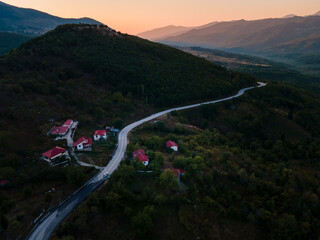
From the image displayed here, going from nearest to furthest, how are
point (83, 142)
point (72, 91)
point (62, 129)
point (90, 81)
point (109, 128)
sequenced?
point (83, 142), point (62, 129), point (109, 128), point (72, 91), point (90, 81)

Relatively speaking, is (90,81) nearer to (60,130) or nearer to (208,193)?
(60,130)

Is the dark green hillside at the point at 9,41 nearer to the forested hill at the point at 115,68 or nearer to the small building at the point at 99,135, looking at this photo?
the forested hill at the point at 115,68

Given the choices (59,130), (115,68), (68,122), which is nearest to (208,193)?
(59,130)

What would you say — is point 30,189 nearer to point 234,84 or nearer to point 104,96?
point 104,96

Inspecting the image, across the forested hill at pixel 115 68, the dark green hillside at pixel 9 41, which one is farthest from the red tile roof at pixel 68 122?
the dark green hillside at pixel 9 41

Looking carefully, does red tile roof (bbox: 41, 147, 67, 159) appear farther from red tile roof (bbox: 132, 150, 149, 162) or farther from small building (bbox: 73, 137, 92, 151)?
red tile roof (bbox: 132, 150, 149, 162)

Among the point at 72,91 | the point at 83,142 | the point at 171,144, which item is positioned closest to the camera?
the point at 83,142

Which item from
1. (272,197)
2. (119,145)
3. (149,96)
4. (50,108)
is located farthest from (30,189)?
(149,96)
